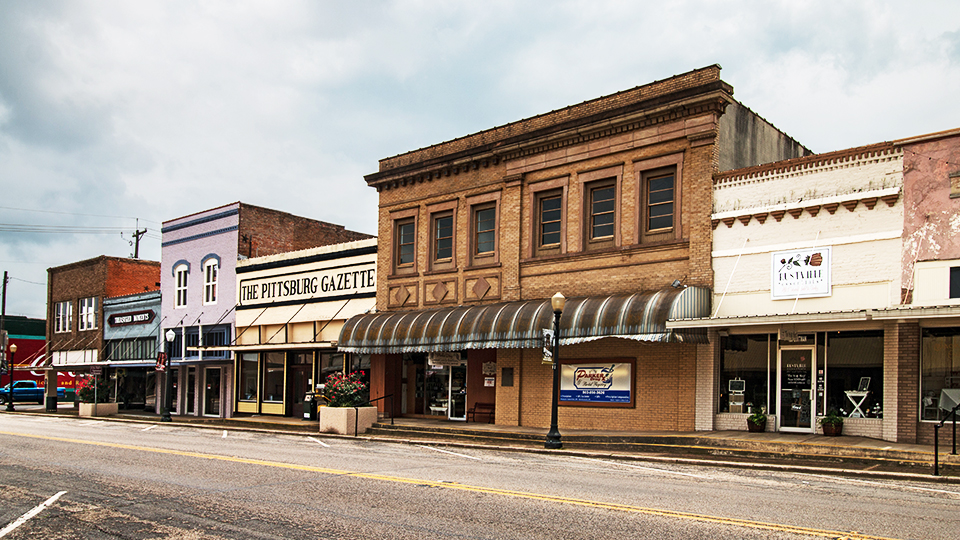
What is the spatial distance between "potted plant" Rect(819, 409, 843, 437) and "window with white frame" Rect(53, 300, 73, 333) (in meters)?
41.0

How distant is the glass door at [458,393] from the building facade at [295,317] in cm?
390

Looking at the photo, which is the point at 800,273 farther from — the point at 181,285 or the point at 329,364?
the point at 181,285

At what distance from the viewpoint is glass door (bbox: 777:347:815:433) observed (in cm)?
1830

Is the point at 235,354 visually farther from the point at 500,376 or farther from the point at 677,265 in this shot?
the point at 677,265

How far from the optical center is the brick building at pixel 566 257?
789 inches

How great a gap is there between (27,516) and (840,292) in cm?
1575

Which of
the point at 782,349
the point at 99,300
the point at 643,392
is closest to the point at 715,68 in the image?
the point at 782,349

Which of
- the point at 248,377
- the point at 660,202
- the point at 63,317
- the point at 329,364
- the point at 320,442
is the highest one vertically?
the point at 660,202

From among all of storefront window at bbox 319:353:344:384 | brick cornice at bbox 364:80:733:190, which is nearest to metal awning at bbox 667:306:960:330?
brick cornice at bbox 364:80:733:190

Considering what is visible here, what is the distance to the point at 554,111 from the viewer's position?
934 inches

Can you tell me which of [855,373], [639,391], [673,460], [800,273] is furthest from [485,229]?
[855,373]

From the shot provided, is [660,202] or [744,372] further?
[660,202]

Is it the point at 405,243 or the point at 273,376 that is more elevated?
the point at 405,243

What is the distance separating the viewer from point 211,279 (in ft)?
118
